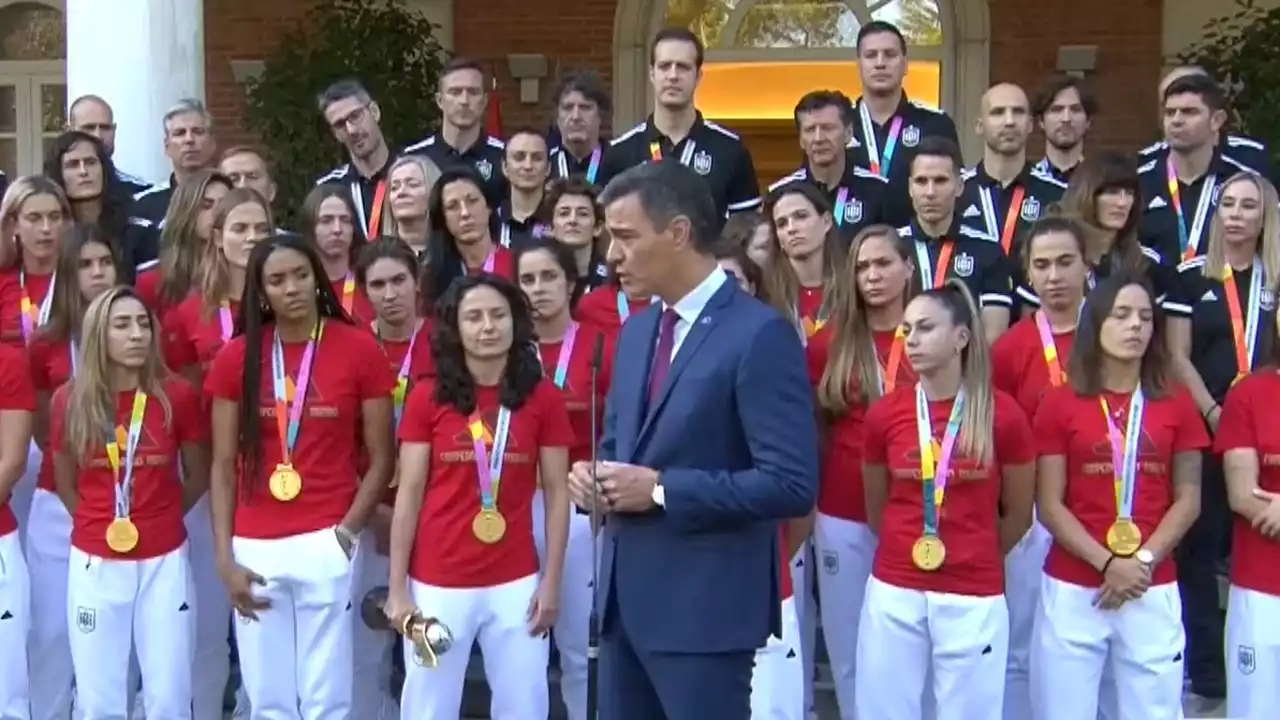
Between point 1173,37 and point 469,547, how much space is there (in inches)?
306

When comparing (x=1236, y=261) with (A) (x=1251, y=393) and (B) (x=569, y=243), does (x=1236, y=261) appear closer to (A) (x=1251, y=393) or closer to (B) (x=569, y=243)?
(A) (x=1251, y=393)

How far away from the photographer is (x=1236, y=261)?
541 centimetres

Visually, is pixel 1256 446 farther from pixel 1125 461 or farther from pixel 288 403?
pixel 288 403

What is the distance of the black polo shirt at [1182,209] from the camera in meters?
5.84

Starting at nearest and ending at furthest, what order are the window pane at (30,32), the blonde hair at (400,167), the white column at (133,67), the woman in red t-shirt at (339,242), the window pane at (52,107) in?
1. the woman in red t-shirt at (339,242)
2. the blonde hair at (400,167)
3. the white column at (133,67)
4. the window pane at (52,107)
5. the window pane at (30,32)

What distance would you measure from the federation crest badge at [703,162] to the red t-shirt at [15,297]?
2.46 metres

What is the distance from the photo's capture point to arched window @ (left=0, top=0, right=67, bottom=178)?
12312 mm

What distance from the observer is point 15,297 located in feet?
17.9

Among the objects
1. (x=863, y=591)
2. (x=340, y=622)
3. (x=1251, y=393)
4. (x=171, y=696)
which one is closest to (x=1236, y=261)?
(x=1251, y=393)

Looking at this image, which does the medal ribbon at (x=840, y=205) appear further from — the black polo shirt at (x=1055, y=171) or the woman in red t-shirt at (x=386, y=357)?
the woman in red t-shirt at (x=386, y=357)

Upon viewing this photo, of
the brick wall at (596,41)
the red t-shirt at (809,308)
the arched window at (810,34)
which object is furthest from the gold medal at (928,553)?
the arched window at (810,34)

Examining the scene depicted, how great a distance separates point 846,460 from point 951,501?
48 centimetres

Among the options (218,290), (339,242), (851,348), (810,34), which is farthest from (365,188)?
(810,34)

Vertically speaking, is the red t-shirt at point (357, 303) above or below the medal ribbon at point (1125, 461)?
above
